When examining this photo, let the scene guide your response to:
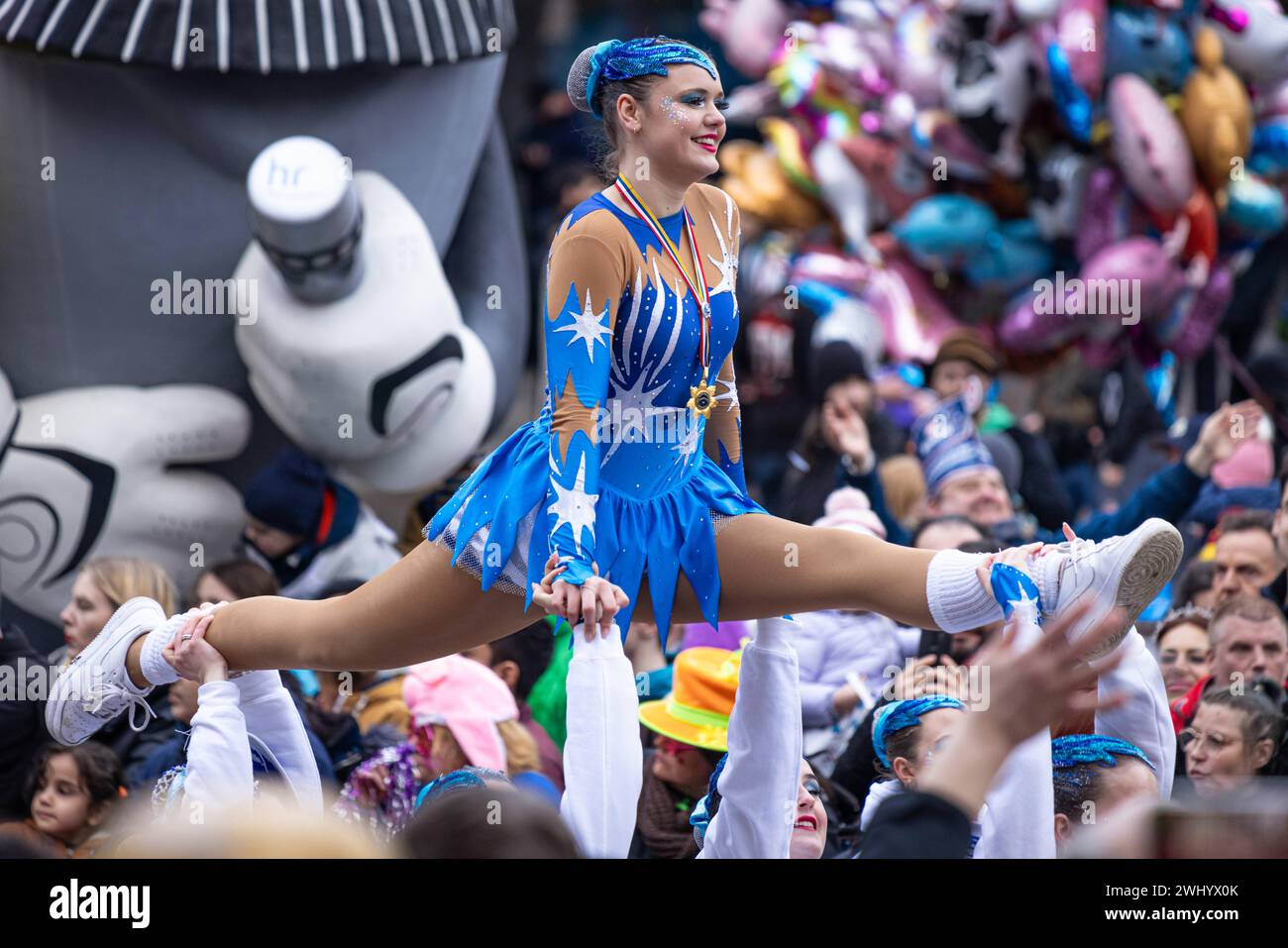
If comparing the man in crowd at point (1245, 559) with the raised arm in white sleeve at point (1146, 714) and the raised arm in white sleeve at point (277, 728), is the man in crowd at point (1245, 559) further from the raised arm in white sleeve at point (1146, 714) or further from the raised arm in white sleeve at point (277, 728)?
the raised arm in white sleeve at point (277, 728)

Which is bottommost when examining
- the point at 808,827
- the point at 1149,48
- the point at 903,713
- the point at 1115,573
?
the point at 808,827

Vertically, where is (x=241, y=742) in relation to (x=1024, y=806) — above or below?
above

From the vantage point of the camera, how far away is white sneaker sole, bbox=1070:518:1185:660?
254 cm

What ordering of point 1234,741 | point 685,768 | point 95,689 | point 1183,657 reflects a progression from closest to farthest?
point 95,689 < point 1234,741 < point 685,768 < point 1183,657

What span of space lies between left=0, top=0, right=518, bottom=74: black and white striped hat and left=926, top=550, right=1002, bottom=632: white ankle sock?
3.22 m

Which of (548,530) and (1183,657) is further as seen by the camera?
(1183,657)

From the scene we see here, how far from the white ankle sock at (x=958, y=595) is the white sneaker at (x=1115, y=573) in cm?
10

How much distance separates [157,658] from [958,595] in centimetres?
142

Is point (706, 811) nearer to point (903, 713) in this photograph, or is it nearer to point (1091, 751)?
point (903, 713)

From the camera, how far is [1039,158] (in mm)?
7266

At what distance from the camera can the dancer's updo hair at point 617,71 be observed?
291 cm

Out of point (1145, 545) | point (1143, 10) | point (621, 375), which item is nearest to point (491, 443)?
point (1143, 10)

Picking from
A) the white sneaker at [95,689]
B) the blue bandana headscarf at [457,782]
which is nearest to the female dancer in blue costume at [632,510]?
the white sneaker at [95,689]

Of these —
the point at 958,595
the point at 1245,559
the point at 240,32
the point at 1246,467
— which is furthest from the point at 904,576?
the point at 240,32
